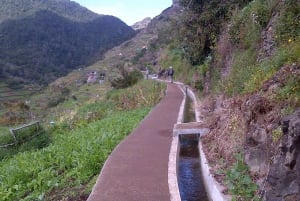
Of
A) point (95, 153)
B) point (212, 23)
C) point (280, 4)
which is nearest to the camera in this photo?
point (95, 153)

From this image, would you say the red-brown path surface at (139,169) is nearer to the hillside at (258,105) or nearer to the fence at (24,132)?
the hillside at (258,105)

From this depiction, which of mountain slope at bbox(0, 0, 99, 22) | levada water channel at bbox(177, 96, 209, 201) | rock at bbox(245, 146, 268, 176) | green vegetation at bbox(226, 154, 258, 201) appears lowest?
levada water channel at bbox(177, 96, 209, 201)

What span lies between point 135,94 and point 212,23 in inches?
279

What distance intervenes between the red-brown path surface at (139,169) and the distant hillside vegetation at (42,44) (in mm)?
77717

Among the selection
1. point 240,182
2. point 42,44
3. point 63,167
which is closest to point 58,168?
point 63,167

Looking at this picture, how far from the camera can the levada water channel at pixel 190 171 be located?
819 cm

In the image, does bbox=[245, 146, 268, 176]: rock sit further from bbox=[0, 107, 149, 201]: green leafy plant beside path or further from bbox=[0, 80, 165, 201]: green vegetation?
bbox=[0, 107, 149, 201]: green leafy plant beside path

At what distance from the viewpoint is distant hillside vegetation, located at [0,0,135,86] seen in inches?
3846

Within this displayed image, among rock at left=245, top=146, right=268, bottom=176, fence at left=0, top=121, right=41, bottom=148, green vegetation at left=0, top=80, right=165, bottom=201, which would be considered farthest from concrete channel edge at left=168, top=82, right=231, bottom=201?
fence at left=0, top=121, right=41, bottom=148

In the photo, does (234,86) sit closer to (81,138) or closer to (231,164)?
(231,164)

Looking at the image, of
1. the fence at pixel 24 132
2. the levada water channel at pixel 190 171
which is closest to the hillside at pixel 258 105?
the levada water channel at pixel 190 171

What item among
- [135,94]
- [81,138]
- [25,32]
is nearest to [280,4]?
[81,138]

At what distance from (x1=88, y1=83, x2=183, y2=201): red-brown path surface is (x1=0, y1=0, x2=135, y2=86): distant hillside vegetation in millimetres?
77717

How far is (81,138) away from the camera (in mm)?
13305
